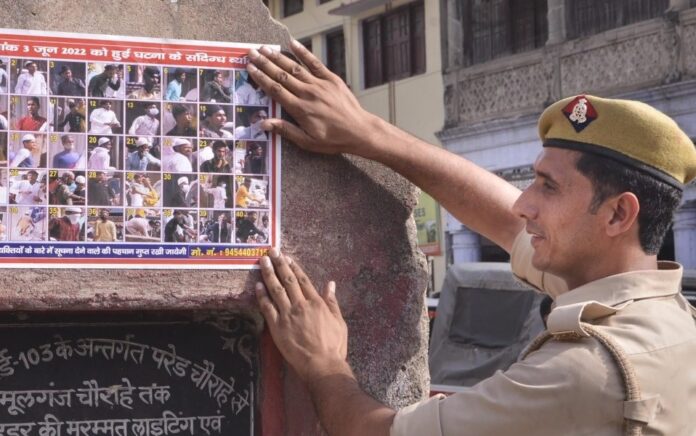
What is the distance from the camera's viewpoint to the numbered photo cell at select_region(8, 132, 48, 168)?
2152 mm

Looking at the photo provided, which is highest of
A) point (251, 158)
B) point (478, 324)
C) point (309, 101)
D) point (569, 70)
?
point (569, 70)

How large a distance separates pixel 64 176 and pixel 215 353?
0.52 meters

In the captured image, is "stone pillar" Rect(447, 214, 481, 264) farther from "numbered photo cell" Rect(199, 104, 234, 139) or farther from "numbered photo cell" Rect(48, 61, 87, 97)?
"numbered photo cell" Rect(48, 61, 87, 97)

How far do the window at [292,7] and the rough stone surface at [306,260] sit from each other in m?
14.2

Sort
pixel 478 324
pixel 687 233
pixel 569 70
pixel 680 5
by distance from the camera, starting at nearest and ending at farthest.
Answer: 1. pixel 478 324
2. pixel 687 233
3. pixel 680 5
4. pixel 569 70

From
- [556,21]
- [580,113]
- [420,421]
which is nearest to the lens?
[420,421]

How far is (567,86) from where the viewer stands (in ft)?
40.7

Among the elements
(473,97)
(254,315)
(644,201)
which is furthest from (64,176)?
(473,97)

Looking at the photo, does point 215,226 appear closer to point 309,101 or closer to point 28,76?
point 309,101

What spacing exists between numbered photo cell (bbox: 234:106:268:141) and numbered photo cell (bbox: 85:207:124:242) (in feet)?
0.99

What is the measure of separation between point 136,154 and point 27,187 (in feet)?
0.74

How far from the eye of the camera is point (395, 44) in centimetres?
1495

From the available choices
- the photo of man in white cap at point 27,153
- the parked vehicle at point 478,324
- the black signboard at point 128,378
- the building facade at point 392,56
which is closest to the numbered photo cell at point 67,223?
the photo of man in white cap at point 27,153

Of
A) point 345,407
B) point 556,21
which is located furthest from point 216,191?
point 556,21
